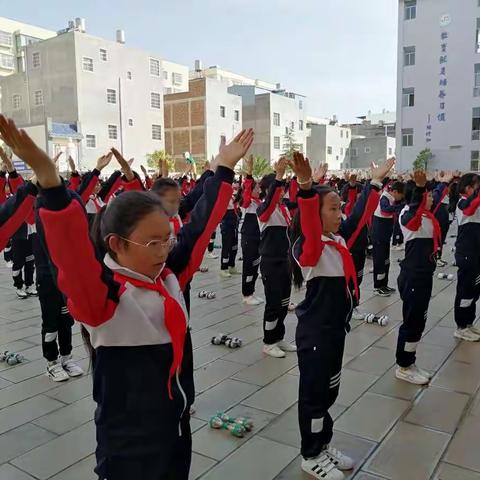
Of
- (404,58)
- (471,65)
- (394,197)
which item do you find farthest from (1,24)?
(394,197)

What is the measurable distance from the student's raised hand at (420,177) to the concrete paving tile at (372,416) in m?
1.68

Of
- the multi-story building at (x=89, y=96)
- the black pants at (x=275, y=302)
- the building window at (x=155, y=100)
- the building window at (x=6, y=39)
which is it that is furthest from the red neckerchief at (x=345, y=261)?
the building window at (x=6, y=39)

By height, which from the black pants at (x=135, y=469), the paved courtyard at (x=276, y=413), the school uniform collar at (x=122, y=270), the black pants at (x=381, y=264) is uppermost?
the school uniform collar at (x=122, y=270)

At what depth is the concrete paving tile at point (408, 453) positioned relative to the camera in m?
2.73

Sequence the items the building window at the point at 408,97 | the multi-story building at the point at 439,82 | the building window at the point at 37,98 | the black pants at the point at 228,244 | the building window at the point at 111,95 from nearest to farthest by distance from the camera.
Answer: the black pants at the point at 228,244
the multi-story building at the point at 439,82
the building window at the point at 408,97
the building window at the point at 111,95
the building window at the point at 37,98

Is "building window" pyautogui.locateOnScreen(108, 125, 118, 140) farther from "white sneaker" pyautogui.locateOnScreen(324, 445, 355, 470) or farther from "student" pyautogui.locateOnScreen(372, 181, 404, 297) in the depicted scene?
"white sneaker" pyautogui.locateOnScreen(324, 445, 355, 470)

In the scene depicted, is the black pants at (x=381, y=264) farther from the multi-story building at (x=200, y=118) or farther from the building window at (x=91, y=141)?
the multi-story building at (x=200, y=118)

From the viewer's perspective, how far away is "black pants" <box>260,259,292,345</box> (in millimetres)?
4625

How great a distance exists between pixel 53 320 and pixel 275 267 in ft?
6.93

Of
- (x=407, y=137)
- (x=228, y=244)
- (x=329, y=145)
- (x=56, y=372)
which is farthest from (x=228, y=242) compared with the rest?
(x=329, y=145)

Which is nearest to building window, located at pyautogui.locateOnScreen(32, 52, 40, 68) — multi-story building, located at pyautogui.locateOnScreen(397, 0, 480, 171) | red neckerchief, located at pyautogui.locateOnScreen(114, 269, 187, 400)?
multi-story building, located at pyautogui.locateOnScreen(397, 0, 480, 171)

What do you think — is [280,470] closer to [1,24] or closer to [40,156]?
[40,156]

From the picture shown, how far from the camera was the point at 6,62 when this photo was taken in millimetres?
43125

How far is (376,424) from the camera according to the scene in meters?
3.26
